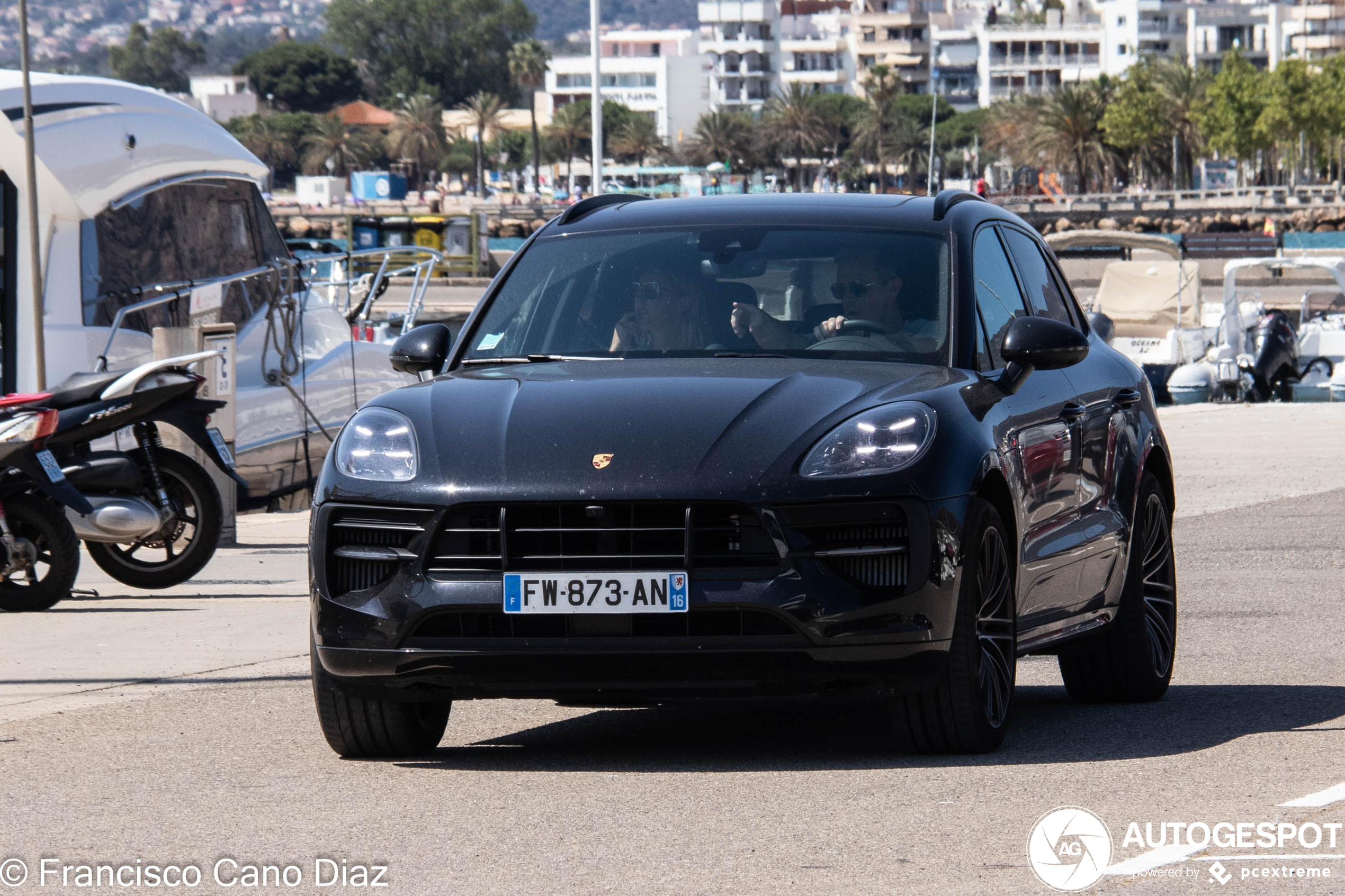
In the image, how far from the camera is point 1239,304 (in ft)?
121

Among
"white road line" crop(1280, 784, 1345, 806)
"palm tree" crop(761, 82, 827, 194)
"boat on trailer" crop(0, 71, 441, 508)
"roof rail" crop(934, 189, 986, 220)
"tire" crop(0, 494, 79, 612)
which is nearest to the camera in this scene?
"white road line" crop(1280, 784, 1345, 806)

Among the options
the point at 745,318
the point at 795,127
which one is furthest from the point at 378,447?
the point at 795,127

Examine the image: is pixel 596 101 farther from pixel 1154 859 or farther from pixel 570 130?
pixel 570 130

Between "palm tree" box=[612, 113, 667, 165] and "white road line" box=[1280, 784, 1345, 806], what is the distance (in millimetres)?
188993

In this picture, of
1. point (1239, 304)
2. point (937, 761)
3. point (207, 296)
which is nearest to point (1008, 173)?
point (1239, 304)

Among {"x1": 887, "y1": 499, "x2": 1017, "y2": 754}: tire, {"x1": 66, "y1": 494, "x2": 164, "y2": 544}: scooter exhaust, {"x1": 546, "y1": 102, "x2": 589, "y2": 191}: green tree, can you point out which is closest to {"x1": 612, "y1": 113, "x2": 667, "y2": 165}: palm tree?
{"x1": 546, "y1": 102, "x2": 589, "y2": 191}: green tree

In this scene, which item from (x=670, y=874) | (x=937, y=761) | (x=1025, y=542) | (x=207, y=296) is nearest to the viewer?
(x=670, y=874)

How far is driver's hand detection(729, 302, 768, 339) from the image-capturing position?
692 cm

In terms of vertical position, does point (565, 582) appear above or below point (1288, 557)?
above

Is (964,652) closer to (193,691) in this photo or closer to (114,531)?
(193,691)

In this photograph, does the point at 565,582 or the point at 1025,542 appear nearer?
the point at 565,582

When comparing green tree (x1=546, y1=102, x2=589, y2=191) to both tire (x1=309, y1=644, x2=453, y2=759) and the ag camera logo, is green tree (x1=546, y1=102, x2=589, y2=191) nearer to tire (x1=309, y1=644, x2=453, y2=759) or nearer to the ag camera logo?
tire (x1=309, y1=644, x2=453, y2=759)

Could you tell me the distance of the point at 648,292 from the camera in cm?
706

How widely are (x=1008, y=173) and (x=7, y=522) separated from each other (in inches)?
6679
